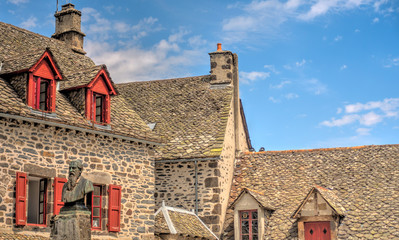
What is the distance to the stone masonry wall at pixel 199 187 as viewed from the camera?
22.1 m

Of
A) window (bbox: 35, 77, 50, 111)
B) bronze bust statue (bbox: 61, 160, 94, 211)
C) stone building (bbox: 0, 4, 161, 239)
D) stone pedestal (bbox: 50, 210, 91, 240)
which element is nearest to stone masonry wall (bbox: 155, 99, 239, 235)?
stone building (bbox: 0, 4, 161, 239)

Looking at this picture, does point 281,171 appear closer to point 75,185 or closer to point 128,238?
point 128,238

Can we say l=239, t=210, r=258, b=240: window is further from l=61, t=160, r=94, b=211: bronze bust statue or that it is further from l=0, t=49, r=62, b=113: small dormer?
l=61, t=160, r=94, b=211: bronze bust statue

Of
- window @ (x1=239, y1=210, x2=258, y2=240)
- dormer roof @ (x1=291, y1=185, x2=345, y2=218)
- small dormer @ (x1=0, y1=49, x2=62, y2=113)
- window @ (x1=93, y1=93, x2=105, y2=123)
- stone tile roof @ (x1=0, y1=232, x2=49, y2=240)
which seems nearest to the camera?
stone tile roof @ (x1=0, y1=232, x2=49, y2=240)

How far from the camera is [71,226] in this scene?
1087 cm

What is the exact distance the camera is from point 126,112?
65.4 feet

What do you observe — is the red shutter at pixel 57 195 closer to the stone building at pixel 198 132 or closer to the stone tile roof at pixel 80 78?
the stone tile roof at pixel 80 78

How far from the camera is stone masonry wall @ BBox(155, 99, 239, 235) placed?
72.4 feet

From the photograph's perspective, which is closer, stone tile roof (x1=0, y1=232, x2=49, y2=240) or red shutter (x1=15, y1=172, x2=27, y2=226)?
stone tile roof (x1=0, y1=232, x2=49, y2=240)

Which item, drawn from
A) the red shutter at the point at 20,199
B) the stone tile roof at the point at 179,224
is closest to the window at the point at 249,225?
the stone tile roof at the point at 179,224

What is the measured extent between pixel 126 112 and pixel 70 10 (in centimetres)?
541

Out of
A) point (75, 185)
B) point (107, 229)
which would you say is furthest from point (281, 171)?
point (75, 185)

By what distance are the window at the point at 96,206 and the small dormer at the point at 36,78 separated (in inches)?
106

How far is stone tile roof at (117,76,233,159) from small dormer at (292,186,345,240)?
338 cm
